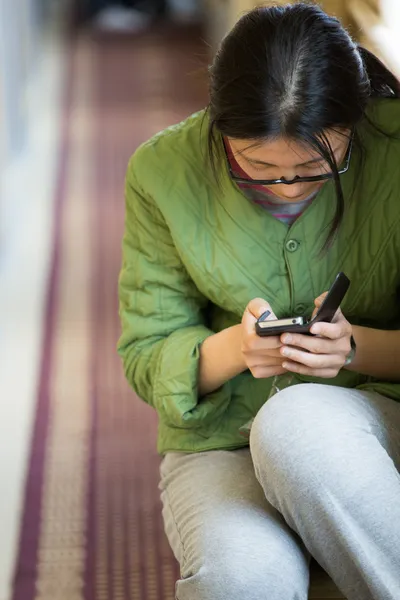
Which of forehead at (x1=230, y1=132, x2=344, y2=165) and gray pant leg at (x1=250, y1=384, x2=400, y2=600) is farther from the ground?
Result: forehead at (x1=230, y1=132, x2=344, y2=165)

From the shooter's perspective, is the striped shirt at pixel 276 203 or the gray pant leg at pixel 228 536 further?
the striped shirt at pixel 276 203

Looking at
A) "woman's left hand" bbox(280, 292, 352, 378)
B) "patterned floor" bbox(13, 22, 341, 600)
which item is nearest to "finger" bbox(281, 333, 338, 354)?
"woman's left hand" bbox(280, 292, 352, 378)

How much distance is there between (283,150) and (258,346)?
21 centimetres

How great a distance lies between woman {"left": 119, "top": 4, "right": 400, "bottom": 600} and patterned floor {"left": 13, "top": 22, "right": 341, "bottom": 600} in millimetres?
137

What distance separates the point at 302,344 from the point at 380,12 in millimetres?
889

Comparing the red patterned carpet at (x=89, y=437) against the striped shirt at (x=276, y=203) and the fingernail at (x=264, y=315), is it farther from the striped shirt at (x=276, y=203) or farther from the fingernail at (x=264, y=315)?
the fingernail at (x=264, y=315)

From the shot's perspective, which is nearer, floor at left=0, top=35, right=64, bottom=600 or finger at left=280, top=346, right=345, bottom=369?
finger at left=280, top=346, right=345, bottom=369

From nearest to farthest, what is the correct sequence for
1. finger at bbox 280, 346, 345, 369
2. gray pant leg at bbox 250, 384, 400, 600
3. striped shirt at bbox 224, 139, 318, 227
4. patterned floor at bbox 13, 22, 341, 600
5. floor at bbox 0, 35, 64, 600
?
1. gray pant leg at bbox 250, 384, 400, 600
2. finger at bbox 280, 346, 345, 369
3. striped shirt at bbox 224, 139, 318, 227
4. patterned floor at bbox 13, 22, 341, 600
5. floor at bbox 0, 35, 64, 600

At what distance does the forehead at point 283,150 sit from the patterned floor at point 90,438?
19 centimetres

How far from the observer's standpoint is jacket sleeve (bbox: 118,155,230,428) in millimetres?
1201

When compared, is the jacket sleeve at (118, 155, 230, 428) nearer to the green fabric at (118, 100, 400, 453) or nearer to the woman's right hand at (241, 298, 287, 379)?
the green fabric at (118, 100, 400, 453)

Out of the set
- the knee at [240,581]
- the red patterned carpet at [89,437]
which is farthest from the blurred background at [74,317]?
the knee at [240,581]

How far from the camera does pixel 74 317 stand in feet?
7.43

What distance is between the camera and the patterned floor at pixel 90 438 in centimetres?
145
